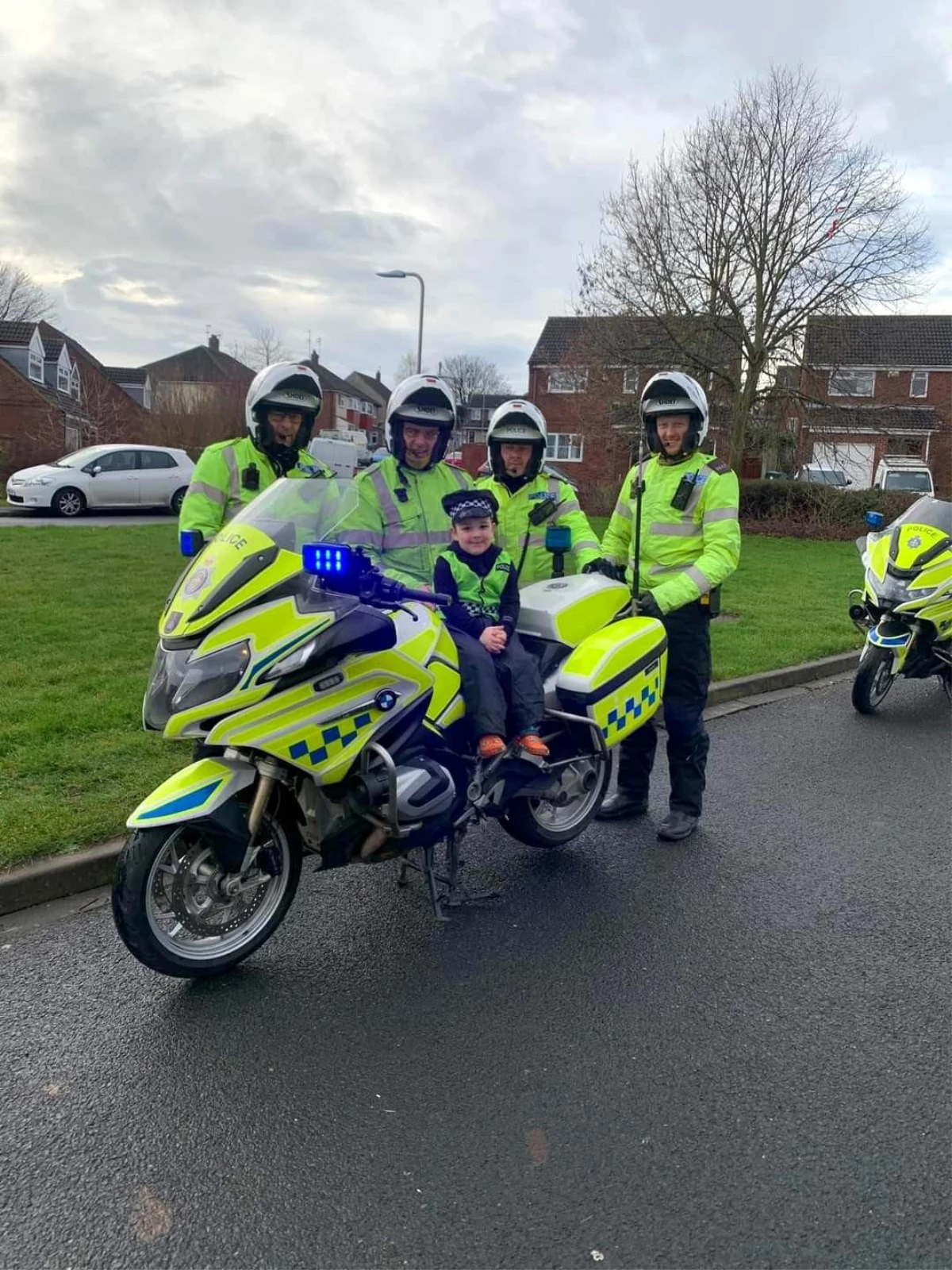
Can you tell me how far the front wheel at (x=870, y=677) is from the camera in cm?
679

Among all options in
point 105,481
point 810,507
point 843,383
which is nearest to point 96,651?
point 105,481

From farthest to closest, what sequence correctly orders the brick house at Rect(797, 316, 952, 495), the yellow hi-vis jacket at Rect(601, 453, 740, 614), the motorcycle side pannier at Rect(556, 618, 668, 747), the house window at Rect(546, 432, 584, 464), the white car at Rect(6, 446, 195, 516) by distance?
1. the house window at Rect(546, 432, 584, 464)
2. the brick house at Rect(797, 316, 952, 495)
3. the white car at Rect(6, 446, 195, 516)
4. the yellow hi-vis jacket at Rect(601, 453, 740, 614)
5. the motorcycle side pannier at Rect(556, 618, 668, 747)

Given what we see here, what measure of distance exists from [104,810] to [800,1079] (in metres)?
3.00

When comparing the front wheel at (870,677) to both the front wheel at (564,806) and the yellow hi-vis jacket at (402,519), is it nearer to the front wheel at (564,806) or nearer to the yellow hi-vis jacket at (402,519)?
the front wheel at (564,806)

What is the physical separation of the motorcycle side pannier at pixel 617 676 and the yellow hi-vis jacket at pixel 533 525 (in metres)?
0.42

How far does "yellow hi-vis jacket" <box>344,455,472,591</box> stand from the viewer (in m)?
3.95

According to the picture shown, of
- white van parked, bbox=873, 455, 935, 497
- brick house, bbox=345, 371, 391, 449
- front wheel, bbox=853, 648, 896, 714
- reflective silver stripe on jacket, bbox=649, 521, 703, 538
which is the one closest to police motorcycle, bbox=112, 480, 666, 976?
reflective silver stripe on jacket, bbox=649, 521, 703, 538

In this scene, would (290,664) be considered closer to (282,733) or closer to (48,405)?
(282,733)

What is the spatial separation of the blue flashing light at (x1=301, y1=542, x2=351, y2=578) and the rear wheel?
18246 mm

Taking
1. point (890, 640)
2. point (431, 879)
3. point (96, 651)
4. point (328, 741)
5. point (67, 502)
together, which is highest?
point (67, 502)

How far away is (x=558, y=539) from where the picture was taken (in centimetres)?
430

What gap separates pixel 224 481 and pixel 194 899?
2.01 m

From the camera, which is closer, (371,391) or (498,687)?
(498,687)

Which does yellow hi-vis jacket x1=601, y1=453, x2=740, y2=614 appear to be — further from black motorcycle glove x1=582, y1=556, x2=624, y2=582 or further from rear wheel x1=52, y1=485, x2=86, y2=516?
rear wheel x1=52, y1=485, x2=86, y2=516
